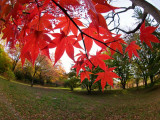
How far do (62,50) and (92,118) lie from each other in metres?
3.79

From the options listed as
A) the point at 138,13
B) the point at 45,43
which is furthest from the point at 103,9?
the point at 138,13

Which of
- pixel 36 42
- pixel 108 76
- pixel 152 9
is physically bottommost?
pixel 108 76

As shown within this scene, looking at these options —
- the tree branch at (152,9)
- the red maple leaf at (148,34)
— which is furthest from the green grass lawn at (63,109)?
the red maple leaf at (148,34)

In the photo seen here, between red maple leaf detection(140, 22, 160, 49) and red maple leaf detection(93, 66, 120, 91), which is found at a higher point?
red maple leaf detection(140, 22, 160, 49)

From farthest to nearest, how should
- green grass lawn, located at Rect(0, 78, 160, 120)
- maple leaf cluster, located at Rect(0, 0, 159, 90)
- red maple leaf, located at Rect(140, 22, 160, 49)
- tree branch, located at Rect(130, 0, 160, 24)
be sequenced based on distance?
1. green grass lawn, located at Rect(0, 78, 160, 120)
2. tree branch, located at Rect(130, 0, 160, 24)
3. red maple leaf, located at Rect(140, 22, 160, 49)
4. maple leaf cluster, located at Rect(0, 0, 159, 90)

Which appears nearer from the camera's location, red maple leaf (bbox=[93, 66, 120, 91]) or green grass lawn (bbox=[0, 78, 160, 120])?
red maple leaf (bbox=[93, 66, 120, 91])

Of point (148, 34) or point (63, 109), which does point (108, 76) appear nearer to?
point (148, 34)

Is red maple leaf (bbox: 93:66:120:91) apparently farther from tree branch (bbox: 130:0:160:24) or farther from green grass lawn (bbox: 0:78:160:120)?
green grass lawn (bbox: 0:78:160:120)

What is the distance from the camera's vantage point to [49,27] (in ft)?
1.40

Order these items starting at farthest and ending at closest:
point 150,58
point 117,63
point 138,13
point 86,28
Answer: point 117,63
point 150,58
point 138,13
point 86,28

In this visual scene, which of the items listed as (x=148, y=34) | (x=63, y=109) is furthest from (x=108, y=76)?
(x=63, y=109)

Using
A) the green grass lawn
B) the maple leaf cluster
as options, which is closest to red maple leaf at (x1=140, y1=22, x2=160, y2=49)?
the maple leaf cluster

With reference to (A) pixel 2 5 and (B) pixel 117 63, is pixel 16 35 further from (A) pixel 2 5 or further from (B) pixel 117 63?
(B) pixel 117 63

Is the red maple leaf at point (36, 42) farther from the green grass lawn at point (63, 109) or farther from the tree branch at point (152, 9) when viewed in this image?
the green grass lawn at point (63, 109)
